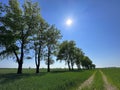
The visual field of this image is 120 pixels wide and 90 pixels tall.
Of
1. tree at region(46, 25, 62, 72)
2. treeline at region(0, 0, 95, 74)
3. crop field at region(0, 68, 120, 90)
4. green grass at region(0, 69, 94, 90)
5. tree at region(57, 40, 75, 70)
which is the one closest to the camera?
green grass at region(0, 69, 94, 90)

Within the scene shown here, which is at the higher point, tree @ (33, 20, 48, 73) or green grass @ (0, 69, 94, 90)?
tree @ (33, 20, 48, 73)

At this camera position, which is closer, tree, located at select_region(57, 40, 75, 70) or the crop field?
the crop field

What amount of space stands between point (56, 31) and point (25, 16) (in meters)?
20.0

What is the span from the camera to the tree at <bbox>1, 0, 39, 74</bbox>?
36438 millimetres

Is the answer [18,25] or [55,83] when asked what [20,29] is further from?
[55,83]

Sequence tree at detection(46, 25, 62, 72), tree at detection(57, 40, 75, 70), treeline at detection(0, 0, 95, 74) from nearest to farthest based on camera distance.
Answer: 1. treeline at detection(0, 0, 95, 74)
2. tree at detection(46, 25, 62, 72)
3. tree at detection(57, 40, 75, 70)

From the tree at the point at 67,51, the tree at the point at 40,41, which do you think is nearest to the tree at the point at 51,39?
the tree at the point at 40,41

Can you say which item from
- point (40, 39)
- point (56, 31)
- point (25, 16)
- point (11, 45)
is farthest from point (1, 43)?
point (56, 31)

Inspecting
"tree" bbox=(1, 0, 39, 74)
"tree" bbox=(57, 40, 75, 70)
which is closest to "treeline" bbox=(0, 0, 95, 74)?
"tree" bbox=(1, 0, 39, 74)

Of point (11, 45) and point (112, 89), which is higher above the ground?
point (11, 45)

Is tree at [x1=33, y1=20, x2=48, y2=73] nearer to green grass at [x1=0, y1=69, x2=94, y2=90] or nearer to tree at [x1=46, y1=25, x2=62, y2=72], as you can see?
tree at [x1=46, y1=25, x2=62, y2=72]

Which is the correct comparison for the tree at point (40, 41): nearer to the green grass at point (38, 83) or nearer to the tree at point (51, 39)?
the tree at point (51, 39)

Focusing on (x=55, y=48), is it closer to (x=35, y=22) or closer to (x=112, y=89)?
(x=35, y=22)

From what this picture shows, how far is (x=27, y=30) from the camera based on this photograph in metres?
40.9
